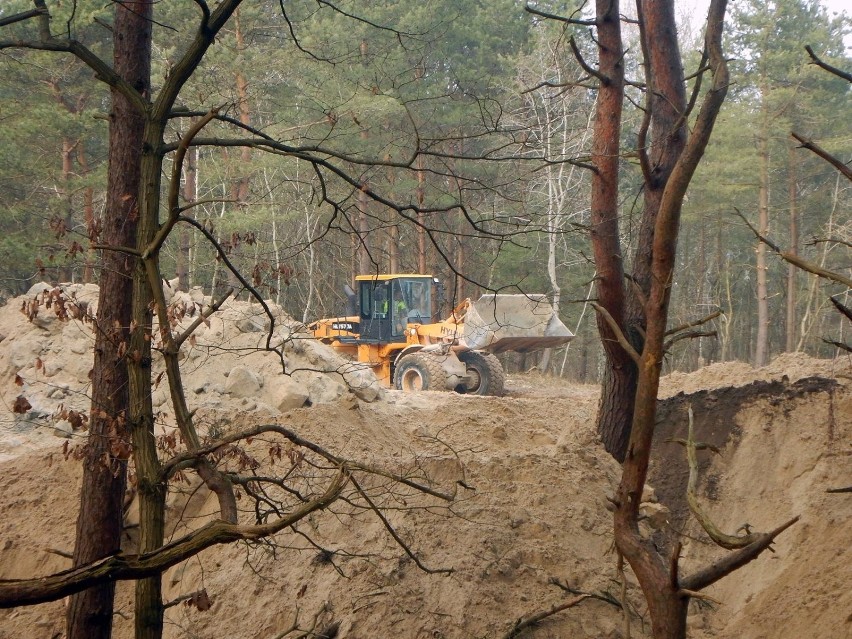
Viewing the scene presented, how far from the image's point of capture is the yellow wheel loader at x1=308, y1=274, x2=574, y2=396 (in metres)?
16.7

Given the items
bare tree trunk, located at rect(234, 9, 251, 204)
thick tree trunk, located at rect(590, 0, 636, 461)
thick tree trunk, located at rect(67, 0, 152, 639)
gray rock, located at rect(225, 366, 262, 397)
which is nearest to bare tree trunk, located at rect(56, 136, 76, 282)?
bare tree trunk, located at rect(234, 9, 251, 204)

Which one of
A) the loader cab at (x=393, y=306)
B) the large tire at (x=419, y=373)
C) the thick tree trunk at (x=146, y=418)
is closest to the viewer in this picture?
the thick tree trunk at (x=146, y=418)

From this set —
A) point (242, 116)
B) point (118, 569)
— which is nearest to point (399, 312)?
point (242, 116)

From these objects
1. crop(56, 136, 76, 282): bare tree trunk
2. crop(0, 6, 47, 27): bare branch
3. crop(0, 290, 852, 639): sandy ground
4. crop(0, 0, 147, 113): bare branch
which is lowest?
crop(0, 290, 852, 639): sandy ground

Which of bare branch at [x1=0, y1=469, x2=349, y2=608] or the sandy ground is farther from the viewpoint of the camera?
the sandy ground

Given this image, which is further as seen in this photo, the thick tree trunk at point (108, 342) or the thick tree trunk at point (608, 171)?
the thick tree trunk at point (608, 171)

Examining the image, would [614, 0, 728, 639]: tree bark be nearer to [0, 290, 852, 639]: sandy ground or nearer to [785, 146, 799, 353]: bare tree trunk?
[0, 290, 852, 639]: sandy ground

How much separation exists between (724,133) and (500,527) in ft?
75.6

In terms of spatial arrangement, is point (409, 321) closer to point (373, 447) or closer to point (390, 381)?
point (390, 381)

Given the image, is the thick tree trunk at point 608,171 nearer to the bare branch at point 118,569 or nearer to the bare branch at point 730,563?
the bare branch at point 730,563

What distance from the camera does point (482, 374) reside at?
17281mm

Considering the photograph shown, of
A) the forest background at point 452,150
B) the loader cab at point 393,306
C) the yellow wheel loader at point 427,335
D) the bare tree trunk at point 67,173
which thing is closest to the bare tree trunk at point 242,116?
the forest background at point 452,150

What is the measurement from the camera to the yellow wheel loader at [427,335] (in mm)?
16734

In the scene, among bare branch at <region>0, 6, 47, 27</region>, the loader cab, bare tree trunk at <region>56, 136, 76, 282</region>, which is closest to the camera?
bare branch at <region>0, 6, 47, 27</region>
